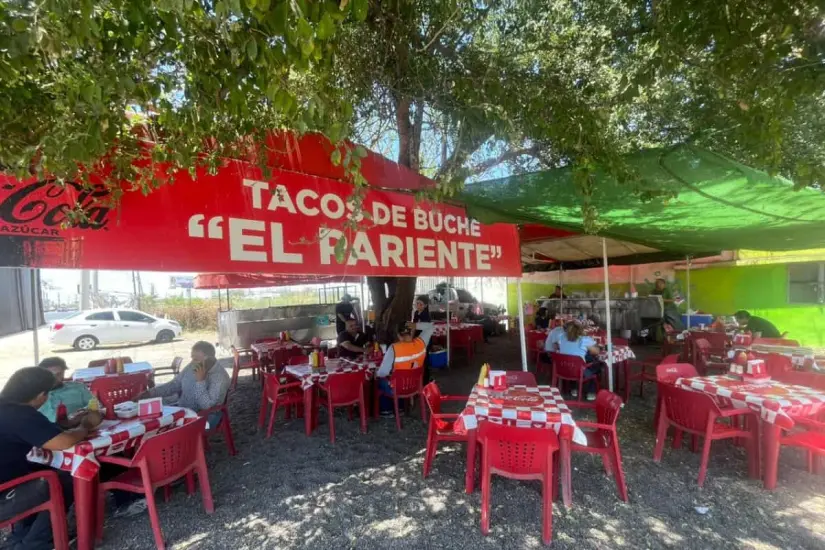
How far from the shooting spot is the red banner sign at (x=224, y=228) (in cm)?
224

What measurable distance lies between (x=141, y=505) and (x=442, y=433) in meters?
2.51

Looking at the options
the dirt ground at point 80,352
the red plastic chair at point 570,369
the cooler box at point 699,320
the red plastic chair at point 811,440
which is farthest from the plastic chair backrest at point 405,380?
the cooler box at point 699,320

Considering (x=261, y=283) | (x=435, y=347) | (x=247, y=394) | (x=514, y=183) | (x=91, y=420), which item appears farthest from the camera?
(x=261, y=283)

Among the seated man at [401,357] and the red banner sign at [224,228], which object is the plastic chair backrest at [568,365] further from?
the red banner sign at [224,228]

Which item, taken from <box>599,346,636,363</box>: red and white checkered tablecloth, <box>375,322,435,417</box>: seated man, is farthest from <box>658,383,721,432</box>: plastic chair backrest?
<box>375,322,435,417</box>: seated man

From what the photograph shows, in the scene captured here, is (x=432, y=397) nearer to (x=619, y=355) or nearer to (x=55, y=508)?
(x=55, y=508)

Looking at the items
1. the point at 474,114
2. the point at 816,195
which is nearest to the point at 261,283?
the point at 474,114

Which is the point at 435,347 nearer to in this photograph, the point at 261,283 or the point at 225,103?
the point at 261,283

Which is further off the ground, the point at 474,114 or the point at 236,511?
the point at 474,114

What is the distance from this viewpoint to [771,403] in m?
3.29

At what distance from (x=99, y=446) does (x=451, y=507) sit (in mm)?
2555

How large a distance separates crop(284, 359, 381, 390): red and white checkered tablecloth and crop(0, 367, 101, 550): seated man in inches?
88.5

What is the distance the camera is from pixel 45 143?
1.85 metres

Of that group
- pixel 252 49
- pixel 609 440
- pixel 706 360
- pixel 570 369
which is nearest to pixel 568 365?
pixel 570 369
